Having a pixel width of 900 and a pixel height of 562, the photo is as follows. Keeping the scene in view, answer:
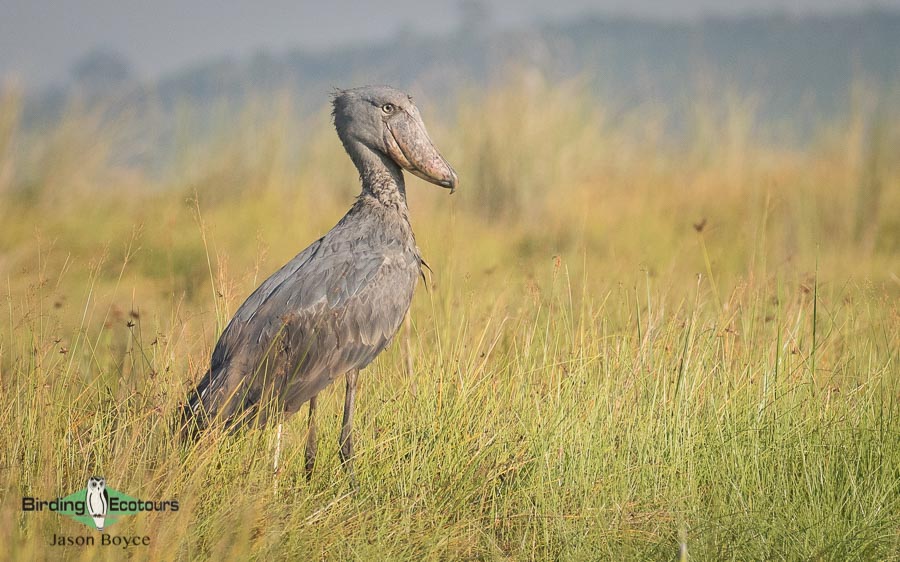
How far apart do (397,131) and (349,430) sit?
1212mm

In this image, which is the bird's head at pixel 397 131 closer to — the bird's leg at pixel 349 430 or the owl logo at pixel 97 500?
the bird's leg at pixel 349 430

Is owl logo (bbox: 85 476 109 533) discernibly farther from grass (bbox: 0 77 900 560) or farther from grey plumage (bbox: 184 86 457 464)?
grey plumage (bbox: 184 86 457 464)

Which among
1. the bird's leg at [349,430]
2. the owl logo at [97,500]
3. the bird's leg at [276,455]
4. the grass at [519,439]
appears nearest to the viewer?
the owl logo at [97,500]

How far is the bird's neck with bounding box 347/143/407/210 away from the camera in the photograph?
4324mm

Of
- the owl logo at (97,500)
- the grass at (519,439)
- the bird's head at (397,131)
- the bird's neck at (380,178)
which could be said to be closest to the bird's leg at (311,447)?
the grass at (519,439)

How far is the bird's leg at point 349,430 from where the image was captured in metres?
3.63

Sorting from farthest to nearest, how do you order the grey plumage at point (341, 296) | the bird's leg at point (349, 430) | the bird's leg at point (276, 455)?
the grey plumage at point (341, 296) < the bird's leg at point (349, 430) < the bird's leg at point (276, 455)

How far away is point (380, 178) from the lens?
4355 millimetres

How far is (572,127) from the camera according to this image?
10844mm

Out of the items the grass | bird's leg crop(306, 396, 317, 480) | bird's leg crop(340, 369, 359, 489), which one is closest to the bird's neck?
the grass

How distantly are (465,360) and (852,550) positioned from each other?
1.70 m

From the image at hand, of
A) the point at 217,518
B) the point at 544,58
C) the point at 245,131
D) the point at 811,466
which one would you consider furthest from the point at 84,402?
the point at 544,58

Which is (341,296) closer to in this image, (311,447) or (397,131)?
(311,447)

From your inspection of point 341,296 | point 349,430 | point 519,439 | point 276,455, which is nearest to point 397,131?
point 341,296
